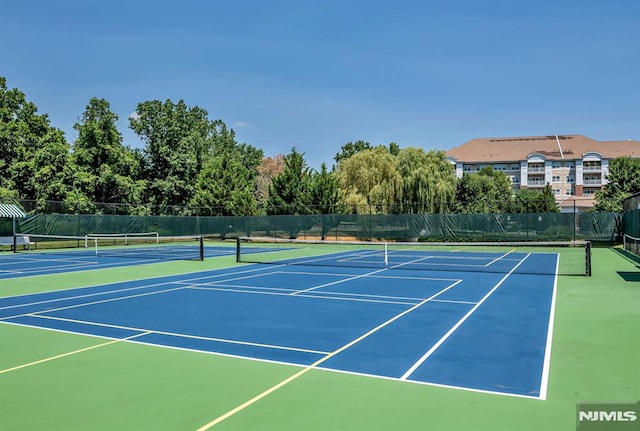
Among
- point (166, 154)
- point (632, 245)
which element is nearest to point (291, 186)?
point (166, 154)

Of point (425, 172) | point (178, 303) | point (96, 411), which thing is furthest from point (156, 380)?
point (425, 172)

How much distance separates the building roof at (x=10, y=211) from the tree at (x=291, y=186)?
58.8 ft

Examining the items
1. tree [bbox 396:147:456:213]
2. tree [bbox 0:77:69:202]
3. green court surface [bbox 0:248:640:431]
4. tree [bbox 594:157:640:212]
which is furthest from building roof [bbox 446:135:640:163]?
green court surface [bbox 0:248:640:431]

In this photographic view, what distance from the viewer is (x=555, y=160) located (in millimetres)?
89625

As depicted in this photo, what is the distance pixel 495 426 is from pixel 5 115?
48.7 meters

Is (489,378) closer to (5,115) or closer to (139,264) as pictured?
(139,264)

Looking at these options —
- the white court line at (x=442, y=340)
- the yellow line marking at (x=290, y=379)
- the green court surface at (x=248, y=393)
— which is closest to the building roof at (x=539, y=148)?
the white court line at (x=442, y=340)

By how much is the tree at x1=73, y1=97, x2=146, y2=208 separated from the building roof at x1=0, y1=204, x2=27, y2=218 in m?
9.64

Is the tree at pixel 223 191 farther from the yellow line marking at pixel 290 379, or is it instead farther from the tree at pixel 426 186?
the yellow line marking at pixel 290 379

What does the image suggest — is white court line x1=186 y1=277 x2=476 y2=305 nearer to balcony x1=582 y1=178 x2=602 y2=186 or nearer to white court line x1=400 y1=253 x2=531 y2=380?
white court line x1=400 y1=253 x2=531 y2=380

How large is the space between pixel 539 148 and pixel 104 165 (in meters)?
76.0

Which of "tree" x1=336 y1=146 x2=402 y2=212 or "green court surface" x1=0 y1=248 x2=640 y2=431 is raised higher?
"tree" x1=336 y1=146 x2=402 y2=212

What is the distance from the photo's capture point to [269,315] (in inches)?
392

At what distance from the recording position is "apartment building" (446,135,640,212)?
287ft
